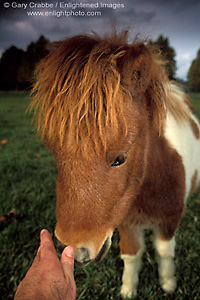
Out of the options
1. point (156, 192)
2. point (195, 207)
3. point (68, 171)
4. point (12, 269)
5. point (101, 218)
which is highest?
point (68, 171)

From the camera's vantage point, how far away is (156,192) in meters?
1.88

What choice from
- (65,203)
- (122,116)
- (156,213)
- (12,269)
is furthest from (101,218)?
(12,269)

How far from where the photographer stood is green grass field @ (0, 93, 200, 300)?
2.18 meters

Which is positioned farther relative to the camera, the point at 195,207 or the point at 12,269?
the point at 195,207

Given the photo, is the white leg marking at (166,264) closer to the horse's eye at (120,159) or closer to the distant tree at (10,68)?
the horse's eye at (120,159)

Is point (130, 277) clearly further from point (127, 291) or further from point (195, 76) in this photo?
point (195, 76)

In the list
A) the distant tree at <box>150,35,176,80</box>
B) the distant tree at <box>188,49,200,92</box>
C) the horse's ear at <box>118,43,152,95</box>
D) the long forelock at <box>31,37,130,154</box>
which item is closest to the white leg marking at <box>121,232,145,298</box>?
the long forelock at <box>31,37,130,154</box>

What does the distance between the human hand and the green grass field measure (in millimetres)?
983

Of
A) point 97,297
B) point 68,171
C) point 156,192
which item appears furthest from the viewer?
point 97,297

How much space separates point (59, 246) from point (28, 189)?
272cm

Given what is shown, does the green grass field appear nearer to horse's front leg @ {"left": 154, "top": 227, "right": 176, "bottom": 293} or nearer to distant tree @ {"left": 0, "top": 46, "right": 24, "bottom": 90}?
horse's front leg @ {"left": 154, "top": 227, "right": 176, "bottom": 293}

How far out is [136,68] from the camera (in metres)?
1.39

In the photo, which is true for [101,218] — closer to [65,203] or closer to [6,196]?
[65,203]

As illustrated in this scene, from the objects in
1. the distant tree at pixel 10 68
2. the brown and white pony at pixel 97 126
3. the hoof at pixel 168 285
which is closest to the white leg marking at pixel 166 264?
the hoof at pixel 168 285
